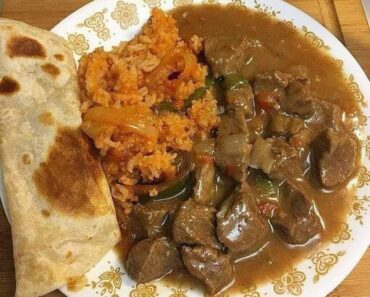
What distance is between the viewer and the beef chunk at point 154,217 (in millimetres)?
4543

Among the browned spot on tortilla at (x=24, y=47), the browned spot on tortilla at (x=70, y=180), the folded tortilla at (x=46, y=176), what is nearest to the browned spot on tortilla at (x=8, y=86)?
the folded tortilla at (x=46, y=176)

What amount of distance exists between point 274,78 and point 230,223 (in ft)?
5.20

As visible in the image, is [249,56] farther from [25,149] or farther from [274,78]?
[25,149]

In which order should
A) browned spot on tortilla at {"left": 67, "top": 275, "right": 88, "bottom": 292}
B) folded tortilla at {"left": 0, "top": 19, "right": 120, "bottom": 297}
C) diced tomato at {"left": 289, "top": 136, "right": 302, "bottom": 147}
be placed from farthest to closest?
diced tomato at {"left": 289, "top": 136, "right": 302, "bottom": 147} → browned spot on tortilla at {"left": 67, "top": 275, "right": 88, "bottom": 292} → folded tortilla at {"left": 0, "top": 19, "right": 120, "bottom": 297}

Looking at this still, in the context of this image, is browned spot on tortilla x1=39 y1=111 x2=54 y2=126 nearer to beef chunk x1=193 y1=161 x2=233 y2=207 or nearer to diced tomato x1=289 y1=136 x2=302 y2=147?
beef chunk x1=193 y1=161 x2=233 y2=207

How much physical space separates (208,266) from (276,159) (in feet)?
3.80

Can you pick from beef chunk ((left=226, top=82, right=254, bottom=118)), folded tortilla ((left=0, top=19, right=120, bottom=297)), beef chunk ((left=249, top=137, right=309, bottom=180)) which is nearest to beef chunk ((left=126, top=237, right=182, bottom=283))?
folded tortilla ((left=0, top=19, right=120, bottom=297))

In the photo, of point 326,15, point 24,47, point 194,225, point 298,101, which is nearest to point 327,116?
point 298,101

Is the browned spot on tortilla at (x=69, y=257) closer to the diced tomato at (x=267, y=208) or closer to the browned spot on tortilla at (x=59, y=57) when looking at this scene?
the diced tomato at (x=267, y=208)

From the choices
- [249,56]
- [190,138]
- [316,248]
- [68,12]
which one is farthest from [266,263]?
[68,12]

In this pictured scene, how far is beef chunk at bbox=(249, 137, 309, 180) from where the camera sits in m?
4.67

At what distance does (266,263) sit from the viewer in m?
4.51

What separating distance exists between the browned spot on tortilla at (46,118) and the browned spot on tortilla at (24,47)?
2.00 feet

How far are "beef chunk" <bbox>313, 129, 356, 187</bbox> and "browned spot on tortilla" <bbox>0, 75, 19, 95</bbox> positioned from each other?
2.83 meters
